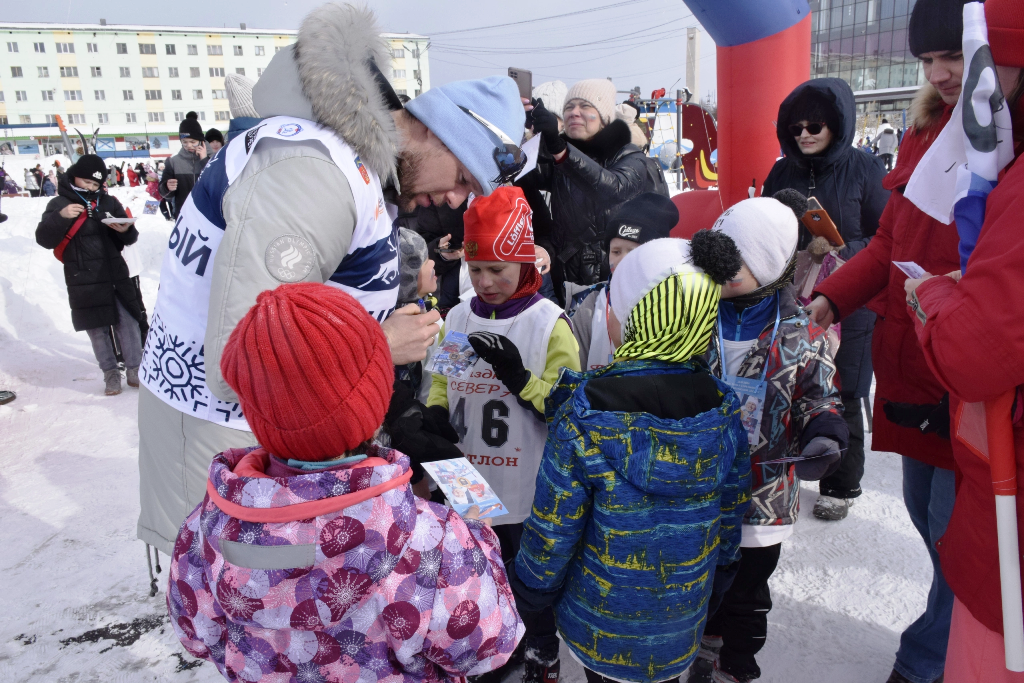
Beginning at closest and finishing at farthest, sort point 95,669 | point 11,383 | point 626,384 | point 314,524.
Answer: point 314,524
point 626,384
point 95,669
point 11,383

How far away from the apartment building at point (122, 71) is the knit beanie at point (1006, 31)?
193ft

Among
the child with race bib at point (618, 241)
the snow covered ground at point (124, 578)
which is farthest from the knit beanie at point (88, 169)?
the child with race bib at point (618, 241)

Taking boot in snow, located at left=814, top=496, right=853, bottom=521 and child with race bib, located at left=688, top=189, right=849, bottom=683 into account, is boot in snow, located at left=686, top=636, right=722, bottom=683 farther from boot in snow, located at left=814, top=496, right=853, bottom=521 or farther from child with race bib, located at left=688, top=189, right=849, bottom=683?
boot in snow, located at left=814, top=496, right=853, bottom=521

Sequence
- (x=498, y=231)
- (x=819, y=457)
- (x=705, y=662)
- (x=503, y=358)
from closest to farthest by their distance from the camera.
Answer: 1. (x=819, y=457)
2. (x=503, y=358)
3. (x=705, y=662)
4. (x=498, y=231)

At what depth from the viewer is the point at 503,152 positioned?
1629 mm

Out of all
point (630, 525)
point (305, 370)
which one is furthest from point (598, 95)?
point (305, 370)

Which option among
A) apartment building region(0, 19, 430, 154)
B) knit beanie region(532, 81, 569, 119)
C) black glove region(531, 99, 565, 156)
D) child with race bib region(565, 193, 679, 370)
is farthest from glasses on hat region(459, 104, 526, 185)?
apartment building region(0, 19, 430, 154)

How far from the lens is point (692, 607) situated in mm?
1636

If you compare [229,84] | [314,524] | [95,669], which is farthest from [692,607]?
[229,84]

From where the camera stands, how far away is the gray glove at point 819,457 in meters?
1.67

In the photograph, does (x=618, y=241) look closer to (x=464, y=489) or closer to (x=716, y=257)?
(x=716, y=257)

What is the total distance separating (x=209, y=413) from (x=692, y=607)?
1.31 m

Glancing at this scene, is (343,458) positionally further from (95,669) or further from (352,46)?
(95,669)

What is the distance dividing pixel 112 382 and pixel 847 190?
225 inches
